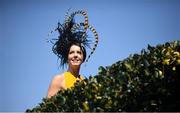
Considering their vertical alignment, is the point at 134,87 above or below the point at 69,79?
below

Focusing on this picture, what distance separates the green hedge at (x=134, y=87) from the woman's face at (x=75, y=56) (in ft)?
6.24

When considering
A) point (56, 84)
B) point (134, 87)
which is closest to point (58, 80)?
point (56, 84)

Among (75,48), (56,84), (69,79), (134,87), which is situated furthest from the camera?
(75,48)

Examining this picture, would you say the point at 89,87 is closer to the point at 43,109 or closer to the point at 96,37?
the point at 43,109

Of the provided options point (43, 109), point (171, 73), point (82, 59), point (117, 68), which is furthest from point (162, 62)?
point (82, 59)

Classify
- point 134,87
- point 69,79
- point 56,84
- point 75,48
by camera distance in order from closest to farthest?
point 134,87, point 56,84, point 69,79, point 75,48

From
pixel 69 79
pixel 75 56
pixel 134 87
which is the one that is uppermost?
pixel 75 56

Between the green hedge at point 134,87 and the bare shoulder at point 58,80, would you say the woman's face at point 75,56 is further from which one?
the green hedge at point 134,87

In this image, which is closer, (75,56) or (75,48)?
(75,56)

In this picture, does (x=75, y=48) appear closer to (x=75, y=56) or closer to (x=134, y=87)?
(x=75, y=56)

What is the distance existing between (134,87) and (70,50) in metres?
3.04

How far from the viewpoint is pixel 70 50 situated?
800cm

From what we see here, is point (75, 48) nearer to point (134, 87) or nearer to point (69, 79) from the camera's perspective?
point (69, 79)

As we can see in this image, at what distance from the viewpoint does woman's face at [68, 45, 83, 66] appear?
25.7ft
